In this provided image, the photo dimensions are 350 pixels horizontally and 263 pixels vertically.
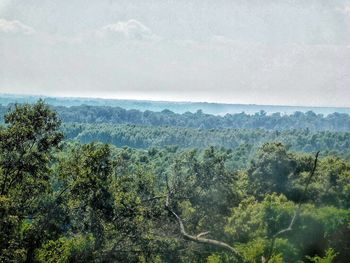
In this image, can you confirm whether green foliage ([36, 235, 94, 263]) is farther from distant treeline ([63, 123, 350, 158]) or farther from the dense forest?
distant treeline ([63, 123, 350, 158])

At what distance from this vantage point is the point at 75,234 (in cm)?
2336

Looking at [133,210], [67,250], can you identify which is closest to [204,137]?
[133,210]

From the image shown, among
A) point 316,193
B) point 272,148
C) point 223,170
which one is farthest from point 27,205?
point 272,148

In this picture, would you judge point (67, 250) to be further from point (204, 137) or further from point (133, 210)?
point (204, 137)

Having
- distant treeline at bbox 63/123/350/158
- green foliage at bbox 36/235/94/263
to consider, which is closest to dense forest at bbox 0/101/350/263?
green foliage at bbox 36/235/94/263

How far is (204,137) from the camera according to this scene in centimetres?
16488

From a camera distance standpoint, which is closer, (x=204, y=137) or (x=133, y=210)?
(x=133, y=210)

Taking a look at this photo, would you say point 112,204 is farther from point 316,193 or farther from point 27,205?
point 316,193

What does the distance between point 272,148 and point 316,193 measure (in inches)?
265

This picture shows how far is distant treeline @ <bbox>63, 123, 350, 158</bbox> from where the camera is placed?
5974 inches

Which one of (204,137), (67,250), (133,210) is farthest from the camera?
(204,137)

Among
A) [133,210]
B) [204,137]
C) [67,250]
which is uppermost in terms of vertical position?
[133,210]

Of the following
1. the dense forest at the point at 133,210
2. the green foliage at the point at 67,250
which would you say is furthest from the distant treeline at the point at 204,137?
the green foliage at the point at 67,250

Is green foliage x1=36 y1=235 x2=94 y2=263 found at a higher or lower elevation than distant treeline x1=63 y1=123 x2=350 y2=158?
higher
